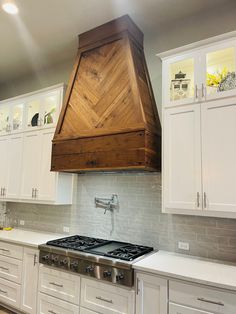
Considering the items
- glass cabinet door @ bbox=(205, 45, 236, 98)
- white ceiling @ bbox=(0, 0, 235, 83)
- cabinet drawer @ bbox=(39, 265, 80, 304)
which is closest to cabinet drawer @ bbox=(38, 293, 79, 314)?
cabinet drawer @ bbox=(39, 265, 80, 304)

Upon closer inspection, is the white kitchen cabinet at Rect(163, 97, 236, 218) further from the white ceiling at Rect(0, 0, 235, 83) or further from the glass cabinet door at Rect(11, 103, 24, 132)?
the glass cabinet door at Rect(11, 103, 24, 132)

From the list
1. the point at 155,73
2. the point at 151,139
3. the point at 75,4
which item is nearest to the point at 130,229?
the point at 151,139

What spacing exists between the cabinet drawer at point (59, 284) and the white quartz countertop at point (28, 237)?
345 millimetres

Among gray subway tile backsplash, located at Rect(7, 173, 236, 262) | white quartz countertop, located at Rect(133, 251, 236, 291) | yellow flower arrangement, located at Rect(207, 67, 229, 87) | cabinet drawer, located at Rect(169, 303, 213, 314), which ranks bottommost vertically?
cabinet drawer, located at Rect(169, 303, 213, 314)

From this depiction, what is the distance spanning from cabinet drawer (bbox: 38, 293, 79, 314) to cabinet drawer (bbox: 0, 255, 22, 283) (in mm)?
456

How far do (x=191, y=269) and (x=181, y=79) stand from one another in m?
1.80

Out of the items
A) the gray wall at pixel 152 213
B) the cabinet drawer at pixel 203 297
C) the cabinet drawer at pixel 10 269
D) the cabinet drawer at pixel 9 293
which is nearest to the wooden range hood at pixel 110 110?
the gray wall at pixel 152 213

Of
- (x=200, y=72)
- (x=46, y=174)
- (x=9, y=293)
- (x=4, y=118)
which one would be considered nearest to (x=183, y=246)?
(x=200, y=72)

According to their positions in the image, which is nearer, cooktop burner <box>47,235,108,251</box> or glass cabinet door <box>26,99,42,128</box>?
cooktop burner <box>47,235,108,251</box>

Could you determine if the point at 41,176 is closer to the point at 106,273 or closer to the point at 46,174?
the point at 46,174

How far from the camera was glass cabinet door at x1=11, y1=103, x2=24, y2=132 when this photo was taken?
3.80 meters

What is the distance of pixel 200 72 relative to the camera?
7.64 ft

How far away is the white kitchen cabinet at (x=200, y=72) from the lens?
223 cm

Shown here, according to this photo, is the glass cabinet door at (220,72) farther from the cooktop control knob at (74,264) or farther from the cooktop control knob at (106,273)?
the cooktop control knob at (74,264)
